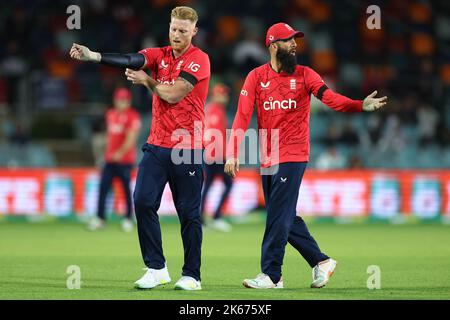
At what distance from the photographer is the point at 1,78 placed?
2509cm

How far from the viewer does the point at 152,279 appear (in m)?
9.81

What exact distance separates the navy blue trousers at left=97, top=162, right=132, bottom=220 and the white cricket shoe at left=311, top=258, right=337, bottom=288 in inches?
326

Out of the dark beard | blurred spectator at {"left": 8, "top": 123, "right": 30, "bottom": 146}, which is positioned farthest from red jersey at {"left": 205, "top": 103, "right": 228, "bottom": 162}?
the dark beard

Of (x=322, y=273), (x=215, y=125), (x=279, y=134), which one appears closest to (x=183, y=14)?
(x=279, y=134)

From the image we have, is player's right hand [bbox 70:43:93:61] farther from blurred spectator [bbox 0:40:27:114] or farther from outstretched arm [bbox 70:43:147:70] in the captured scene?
blurred spectator [bbox 0:40:27:114]

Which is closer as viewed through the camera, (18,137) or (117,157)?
(117,157)

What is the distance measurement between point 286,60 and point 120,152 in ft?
28.1

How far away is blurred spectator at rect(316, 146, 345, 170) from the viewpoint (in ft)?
74.4

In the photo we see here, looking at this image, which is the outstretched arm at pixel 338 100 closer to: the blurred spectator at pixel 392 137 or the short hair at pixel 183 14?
the short hair at pixel 183 14

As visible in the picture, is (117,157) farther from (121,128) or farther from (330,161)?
(330,161)

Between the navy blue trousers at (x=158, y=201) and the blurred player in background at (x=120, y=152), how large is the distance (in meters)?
8.40

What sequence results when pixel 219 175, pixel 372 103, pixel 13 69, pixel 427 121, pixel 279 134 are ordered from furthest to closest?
pixel 13 69 < pixel 427 121 < pixel 219 175 < pixel 279 134 < pixel 372 103
